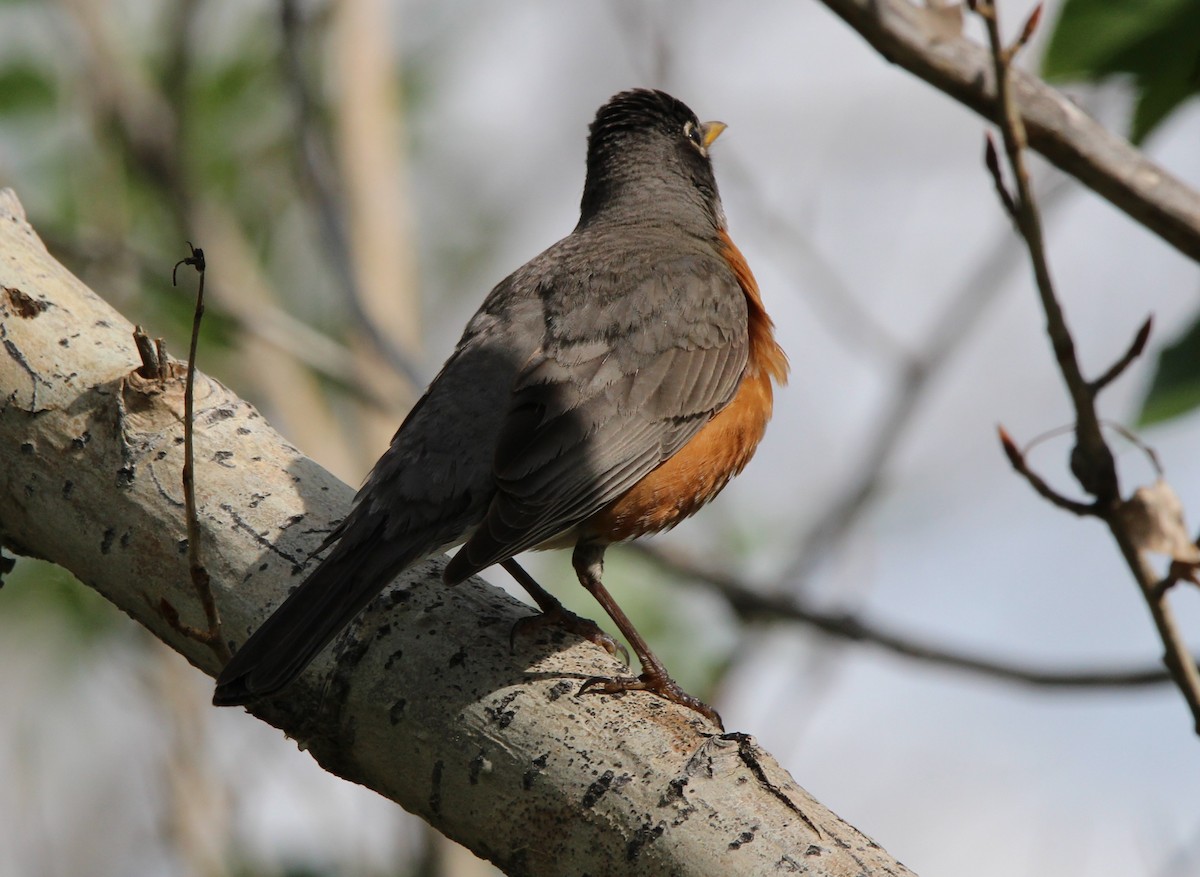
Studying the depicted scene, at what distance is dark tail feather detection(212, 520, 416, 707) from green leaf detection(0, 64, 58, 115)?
4995 millimetres

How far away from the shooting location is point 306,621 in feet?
8.00

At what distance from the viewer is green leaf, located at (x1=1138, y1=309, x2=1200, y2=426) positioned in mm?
2748

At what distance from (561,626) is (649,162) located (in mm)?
2820

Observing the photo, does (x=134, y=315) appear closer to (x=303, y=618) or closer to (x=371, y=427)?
(x=371, y=427)

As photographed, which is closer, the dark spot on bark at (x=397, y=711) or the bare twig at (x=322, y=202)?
the dark spot on bark at (x=397, y=711)

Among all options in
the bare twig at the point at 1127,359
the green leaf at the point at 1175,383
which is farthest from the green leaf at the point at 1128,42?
the bare twig at the point at 1127,359

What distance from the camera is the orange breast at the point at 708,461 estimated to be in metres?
3.62

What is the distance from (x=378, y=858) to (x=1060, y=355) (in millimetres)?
5341

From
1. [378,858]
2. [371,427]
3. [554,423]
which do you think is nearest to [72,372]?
[554,423]

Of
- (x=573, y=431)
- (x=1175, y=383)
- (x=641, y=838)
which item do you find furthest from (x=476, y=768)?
(x=1175, y=383)

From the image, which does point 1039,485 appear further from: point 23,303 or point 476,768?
point 23,303

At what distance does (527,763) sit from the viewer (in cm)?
227

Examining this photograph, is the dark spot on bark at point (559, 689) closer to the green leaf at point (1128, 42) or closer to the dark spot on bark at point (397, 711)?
the dark spot on bark at point (397, 711)

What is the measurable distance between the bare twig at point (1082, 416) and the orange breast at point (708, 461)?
1464 millimetres
